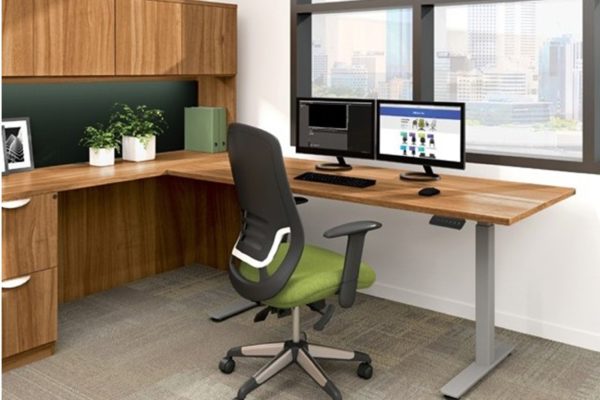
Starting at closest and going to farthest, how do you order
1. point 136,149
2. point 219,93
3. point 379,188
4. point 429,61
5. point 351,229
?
point 351,229 → point 379,188 → point 429,61 → point 136,149 → point 219,93

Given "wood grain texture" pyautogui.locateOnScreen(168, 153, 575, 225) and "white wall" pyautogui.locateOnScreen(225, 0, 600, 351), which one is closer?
"wood grain texture" pyautogui.locateOnScreen(168, 153, 575, 225)

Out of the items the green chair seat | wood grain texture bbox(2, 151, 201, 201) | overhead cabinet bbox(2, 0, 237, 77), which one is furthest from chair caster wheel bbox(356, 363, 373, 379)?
overhead cabinet bbox(2, 0, 237, 77)

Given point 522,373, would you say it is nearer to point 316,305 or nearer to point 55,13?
point 316,305

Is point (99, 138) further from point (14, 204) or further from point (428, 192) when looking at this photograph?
point (428, 192)

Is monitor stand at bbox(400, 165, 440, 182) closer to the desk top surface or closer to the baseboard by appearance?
the desk top surface

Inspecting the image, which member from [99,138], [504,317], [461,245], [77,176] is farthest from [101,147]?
[504,317]

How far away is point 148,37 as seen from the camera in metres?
3.32

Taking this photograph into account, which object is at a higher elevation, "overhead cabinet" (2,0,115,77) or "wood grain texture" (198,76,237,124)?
"overhead cabinet" (2,0,115,77)

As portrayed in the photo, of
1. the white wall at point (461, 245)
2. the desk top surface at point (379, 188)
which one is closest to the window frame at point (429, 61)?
the white wall at point (461, 245)

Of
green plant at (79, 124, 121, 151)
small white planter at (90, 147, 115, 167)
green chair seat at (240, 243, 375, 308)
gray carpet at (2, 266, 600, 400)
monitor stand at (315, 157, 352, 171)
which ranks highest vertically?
green plant at (79, 124, 121, 151)

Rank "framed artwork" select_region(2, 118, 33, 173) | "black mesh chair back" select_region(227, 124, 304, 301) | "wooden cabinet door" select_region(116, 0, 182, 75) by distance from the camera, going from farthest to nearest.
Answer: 1. "wooden cabinet door" select_region(116, 0, 182, 75)
2. "framed artwork" select_region(2, 118, 33, 173)
3. "black mesh chair back" select_region(227, 124, 304, 301)

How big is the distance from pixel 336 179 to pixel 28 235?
129 cm

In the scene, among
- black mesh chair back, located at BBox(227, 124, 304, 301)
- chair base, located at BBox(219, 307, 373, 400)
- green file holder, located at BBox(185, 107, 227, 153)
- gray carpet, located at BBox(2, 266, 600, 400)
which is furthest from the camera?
green file holder, located at BBox(185, 107, 227, 153)

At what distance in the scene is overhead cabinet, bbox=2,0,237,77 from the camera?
280cm
